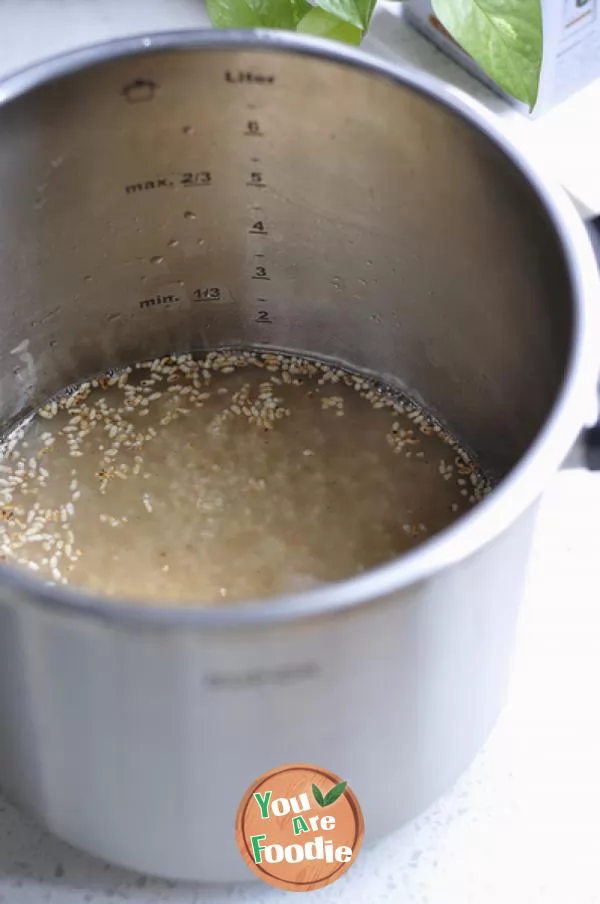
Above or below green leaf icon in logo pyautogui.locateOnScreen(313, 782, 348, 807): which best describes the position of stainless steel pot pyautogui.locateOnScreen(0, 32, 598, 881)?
above

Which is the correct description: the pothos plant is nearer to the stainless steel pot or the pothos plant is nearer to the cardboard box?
the cardboard box

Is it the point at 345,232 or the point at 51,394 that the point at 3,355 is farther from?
the point at 345,232

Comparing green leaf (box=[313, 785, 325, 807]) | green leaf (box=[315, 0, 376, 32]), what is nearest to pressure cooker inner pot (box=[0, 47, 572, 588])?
green leaf (box=[315, 0, 376, 32])

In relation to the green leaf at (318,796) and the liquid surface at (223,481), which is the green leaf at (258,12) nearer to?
the liquid surface at (223,481)

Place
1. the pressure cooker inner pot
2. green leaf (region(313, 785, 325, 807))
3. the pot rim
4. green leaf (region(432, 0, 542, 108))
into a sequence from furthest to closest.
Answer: green leaf (region(432, 0, 542, 108)) → the pressure cooker inner pot → green leaf (region(313, 785, 325, 807)) → the pot rim

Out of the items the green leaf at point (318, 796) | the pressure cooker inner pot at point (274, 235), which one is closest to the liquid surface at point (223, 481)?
the pressure cooker inner pot at point (274, 235)

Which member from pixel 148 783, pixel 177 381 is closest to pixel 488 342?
pixel 177 381
